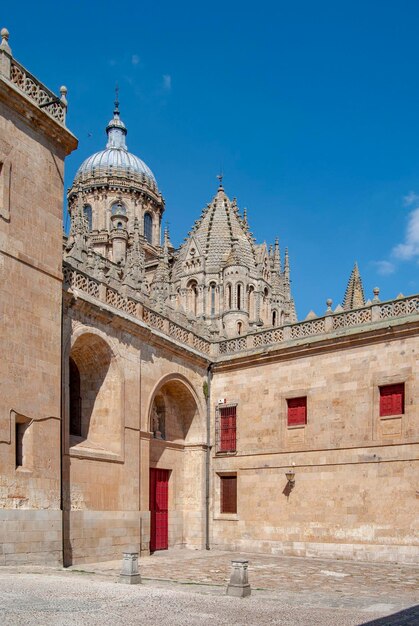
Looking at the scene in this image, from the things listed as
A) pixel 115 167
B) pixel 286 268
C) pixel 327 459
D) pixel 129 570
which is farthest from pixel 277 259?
pixel 129 570

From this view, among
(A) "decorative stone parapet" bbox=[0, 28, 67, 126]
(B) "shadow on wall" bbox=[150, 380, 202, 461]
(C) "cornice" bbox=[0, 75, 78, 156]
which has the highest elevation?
(A) "decorative stone parapet" bbox=[0, 28, 67, 126]

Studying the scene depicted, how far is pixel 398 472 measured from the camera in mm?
18688

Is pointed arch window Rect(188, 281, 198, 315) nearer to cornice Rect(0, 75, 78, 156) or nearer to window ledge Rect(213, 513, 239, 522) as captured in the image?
window ledge Rect(213, 513, 239, 522)

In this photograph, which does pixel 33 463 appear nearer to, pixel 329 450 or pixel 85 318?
pixel 85 318

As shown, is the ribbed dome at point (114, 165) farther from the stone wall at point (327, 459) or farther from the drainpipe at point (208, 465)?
the stone wall at point (327, 459)

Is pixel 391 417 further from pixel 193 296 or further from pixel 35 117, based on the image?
pixel 193 296

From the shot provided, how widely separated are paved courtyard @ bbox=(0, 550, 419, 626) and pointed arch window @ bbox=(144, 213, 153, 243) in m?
31.5

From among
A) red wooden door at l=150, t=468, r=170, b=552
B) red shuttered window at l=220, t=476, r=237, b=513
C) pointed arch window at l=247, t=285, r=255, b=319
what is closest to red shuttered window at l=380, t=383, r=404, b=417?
red shuttered window at l=220, t=476, r=237, b=513

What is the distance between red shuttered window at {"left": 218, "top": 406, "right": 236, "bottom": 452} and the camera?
22.5m

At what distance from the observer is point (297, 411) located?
21.1 metres

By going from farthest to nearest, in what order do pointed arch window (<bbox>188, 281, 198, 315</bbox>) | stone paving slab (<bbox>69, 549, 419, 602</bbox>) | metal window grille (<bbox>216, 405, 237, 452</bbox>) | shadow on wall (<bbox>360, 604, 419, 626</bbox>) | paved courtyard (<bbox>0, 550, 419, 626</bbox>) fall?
pointed arch window (<bbox>188, 281, 198, 315</bbox>) < metal window grille (<bbox>216, 405, 237, 452</bbox>) < stone paving slab (<bbox>69, 549, 419, 602</bbox>) < shadow on wall (<bbox>360, 604, 419, 626</bbox>) < paved courtyard (<bbox>0, 550, 419, 626</bbox>)

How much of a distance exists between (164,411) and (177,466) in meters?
1.86

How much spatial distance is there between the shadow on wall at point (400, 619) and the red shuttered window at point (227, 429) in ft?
41.0

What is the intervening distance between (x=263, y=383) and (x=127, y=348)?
5.16m
